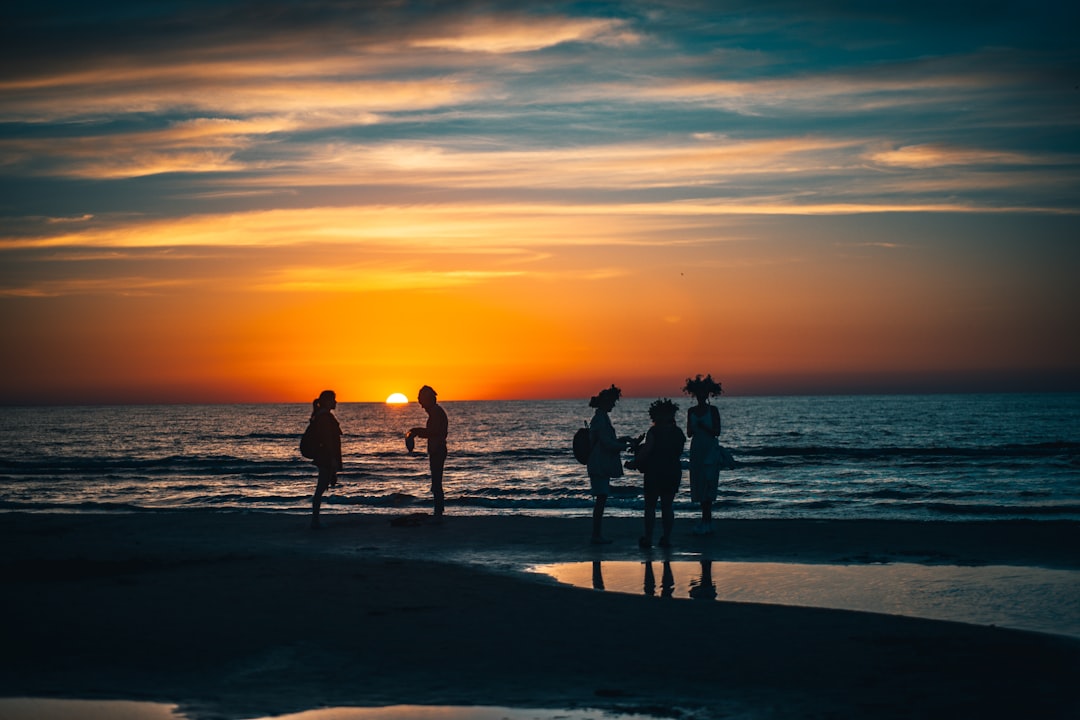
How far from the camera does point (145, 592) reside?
9922mm

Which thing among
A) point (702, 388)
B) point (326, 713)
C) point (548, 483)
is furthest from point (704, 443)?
point (548, 483)

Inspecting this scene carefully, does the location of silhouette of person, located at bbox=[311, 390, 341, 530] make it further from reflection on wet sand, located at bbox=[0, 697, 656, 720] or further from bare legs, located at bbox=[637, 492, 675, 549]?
reflection on wet sand, located at bbox=[0, 697, 656, 720]

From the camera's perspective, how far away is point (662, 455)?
12938mm

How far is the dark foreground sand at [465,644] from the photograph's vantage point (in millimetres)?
6266

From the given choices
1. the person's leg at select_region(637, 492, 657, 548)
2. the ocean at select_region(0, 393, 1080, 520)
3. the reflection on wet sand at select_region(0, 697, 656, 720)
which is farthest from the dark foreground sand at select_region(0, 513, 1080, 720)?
the ocean at select_region(0, 393, 1080, 520)

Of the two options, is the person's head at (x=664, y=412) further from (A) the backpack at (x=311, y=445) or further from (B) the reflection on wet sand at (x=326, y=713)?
(B) the reflection on wet sand at (x=326, y=713)

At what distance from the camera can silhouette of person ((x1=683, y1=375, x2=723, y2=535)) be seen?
14133mm

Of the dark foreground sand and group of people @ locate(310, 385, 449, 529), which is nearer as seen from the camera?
the dark foreground sand

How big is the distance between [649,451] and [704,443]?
1.63 metres

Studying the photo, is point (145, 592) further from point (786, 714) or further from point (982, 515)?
point (982, 515)

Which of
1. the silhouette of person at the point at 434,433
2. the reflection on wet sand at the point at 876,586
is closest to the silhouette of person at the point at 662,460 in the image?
the reflection on wet sand at the point at 876,586

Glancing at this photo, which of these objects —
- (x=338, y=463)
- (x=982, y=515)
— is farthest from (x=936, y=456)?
(x=338, y=463)

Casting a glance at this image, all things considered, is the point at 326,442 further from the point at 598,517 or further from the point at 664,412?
the point at 664,412

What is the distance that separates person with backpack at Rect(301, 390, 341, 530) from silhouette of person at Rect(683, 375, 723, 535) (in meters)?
5.74
